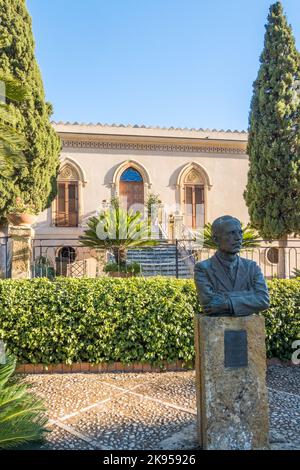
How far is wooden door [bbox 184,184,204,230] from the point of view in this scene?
18.4 metres

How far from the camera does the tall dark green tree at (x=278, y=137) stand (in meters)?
12.6

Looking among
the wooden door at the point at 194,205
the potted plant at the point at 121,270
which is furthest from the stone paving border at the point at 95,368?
the wooden door at the point at 194,205

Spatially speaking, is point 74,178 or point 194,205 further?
point 194,205

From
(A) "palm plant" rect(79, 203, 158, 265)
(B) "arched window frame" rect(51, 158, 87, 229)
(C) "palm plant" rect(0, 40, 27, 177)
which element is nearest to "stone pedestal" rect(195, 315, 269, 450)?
(C) "palm plant" rect(0, 40, 27, 177)

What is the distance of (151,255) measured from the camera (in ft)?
47.1

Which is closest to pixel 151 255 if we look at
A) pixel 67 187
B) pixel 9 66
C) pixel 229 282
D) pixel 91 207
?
pixel 91 207

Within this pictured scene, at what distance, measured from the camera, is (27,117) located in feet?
39.7

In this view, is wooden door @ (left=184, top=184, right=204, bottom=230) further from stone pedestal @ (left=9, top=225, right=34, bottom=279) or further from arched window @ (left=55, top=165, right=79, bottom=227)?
stone pedestal @ (left=9, top=225, right=34, bottom=279)

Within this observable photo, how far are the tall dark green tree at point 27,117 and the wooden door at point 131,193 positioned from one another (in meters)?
5.30

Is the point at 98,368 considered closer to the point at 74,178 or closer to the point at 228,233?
the point at 228,233

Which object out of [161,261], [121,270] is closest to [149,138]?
[161,261]

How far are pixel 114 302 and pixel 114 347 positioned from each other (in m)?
0.70

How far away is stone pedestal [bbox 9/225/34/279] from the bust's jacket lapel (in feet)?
15.8

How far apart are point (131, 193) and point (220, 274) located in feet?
50.0
